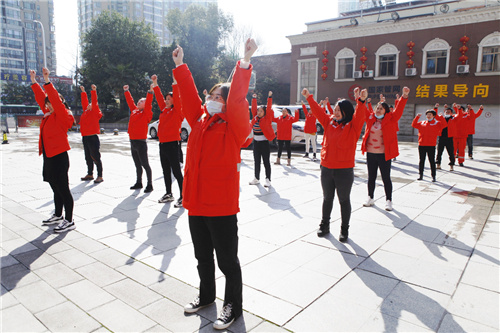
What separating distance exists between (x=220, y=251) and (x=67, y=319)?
135cm

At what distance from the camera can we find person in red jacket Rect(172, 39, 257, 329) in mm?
2555

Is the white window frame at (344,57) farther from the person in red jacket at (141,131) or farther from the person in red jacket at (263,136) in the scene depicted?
the person in red jacket at (141,131)

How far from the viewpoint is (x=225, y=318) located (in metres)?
2.70

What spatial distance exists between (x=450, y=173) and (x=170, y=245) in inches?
342

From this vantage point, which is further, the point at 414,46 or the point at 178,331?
the point at 414,46

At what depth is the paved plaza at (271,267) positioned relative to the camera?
9.18ft

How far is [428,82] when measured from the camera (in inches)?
973

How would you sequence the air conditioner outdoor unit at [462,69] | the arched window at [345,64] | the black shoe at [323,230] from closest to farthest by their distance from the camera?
1. the black shoe at [323,230]
2. the air conditioner outdoor unit at [462,69]
3. the arched window at [345,64]

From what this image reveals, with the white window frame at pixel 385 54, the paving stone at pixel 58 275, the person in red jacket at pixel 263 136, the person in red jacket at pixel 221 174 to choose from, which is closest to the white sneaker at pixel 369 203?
the person in red jacket at pixel 263 136

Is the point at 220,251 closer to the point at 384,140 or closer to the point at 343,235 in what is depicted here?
the point at 343,235

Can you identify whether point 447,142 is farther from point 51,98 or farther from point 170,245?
point 51,98

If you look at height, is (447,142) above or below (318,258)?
above

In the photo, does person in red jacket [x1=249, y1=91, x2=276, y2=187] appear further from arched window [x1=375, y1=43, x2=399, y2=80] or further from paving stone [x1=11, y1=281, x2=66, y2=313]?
arched window [x1=375, y1=43, x2=399, y2=80]

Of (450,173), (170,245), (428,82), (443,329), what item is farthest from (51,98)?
(428,82)
